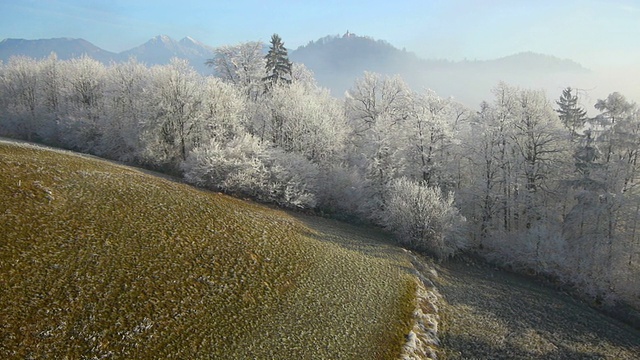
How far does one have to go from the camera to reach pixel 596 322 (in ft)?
91.6

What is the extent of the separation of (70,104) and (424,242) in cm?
6534

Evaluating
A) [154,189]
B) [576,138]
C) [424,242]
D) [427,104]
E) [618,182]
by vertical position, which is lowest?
[424,242]

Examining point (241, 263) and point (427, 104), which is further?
point (427, 104)

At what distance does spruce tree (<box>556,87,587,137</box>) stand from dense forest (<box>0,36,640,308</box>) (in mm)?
168

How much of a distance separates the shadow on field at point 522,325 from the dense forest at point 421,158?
4.86 meters

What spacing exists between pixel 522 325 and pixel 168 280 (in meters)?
24.0

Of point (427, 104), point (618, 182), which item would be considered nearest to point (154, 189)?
point (427, 104)

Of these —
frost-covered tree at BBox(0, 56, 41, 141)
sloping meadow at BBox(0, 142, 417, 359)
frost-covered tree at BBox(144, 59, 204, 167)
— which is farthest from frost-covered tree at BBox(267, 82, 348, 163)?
frost-covered tree at BBox(0, 56, 41, 141)

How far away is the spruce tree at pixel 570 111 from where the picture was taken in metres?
51.7

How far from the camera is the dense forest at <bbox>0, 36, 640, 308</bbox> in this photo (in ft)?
117

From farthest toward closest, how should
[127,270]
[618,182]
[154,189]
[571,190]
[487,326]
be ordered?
1. [571,190]
2. [618,182]
3. [154,189]
4. [487,326]
5. [127,270]

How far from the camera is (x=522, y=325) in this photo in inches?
1015

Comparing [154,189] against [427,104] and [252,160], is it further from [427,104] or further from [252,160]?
[427,104]

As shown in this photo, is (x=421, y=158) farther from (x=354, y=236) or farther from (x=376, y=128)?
(x=354, y=236)
